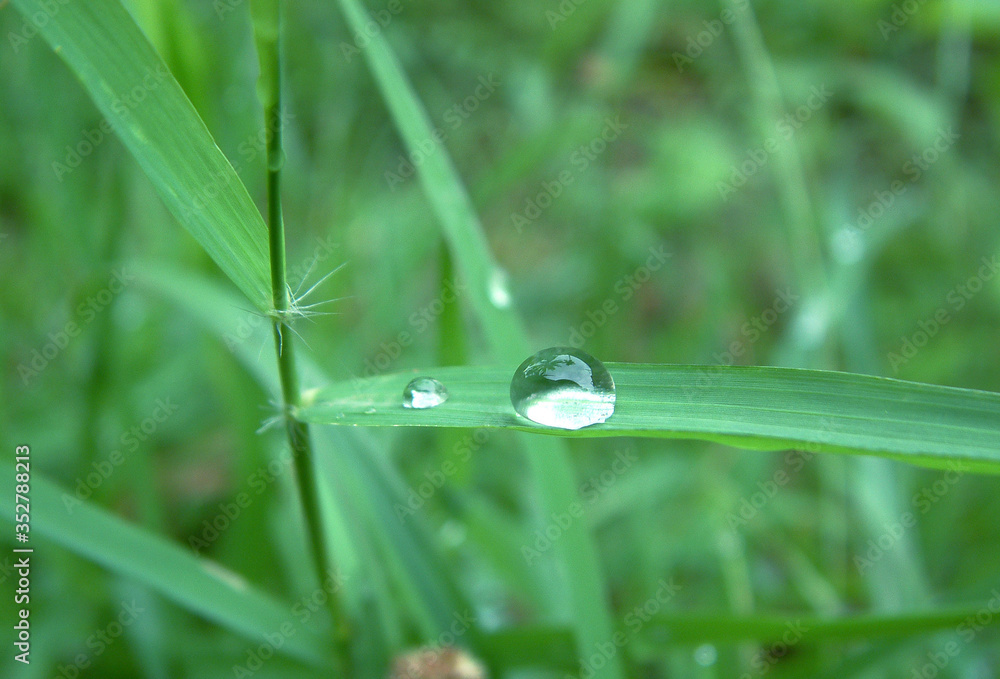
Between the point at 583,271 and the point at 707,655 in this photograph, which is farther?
the point at 583,271

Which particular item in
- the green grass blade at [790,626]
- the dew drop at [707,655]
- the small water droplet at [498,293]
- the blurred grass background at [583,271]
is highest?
the blurred grass background at [583,271]

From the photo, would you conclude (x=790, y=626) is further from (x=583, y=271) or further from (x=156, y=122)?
(x=583, y=271)

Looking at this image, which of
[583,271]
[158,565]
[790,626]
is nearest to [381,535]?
[158,565]

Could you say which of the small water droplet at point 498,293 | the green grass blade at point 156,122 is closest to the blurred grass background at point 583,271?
the small water droplet at point 498,293

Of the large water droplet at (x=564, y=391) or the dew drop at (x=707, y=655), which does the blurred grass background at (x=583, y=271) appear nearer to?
the dew drop at (x=707, y=655)

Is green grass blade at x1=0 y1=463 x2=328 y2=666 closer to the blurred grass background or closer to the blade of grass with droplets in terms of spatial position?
the blurred grass background

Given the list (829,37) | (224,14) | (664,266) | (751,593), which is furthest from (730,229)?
(224,14)
